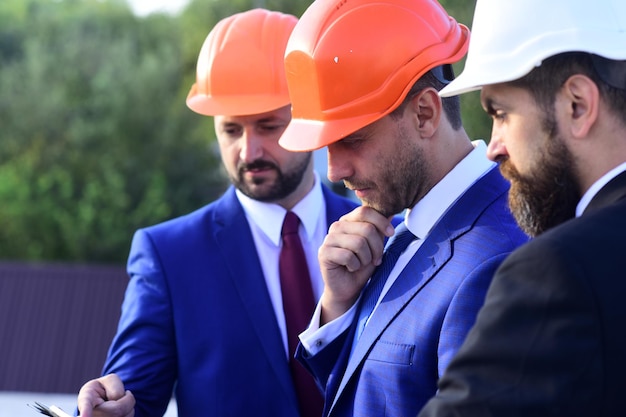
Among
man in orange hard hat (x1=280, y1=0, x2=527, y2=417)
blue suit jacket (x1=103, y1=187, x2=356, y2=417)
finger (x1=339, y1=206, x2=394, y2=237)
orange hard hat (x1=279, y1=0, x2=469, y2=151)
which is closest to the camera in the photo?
man in orange hard hat (x1=280, y1=0, x2=527, y2=417)

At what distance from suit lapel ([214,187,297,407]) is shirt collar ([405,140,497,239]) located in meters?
0.99

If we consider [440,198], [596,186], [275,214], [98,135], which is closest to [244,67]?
[275,214]

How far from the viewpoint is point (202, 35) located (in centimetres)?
3819

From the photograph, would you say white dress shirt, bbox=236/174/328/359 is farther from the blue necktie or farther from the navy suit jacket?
the navy suit jacket

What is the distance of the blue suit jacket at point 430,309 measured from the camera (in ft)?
7.54

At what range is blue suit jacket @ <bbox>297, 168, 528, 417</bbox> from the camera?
2.30 metres

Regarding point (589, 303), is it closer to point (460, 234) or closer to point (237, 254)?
point (460, 234)

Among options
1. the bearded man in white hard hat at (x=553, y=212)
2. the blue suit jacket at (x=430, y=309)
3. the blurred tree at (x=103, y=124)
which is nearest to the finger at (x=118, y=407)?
the blue suit jacket at (x=430, y=309)

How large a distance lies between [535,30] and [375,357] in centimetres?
93

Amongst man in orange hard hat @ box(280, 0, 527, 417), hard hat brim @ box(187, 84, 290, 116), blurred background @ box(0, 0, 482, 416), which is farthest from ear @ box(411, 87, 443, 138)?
blurred background @ box(0, 0, 482, 416)

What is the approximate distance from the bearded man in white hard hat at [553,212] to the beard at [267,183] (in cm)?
159

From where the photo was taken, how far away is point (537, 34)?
1.95 meters

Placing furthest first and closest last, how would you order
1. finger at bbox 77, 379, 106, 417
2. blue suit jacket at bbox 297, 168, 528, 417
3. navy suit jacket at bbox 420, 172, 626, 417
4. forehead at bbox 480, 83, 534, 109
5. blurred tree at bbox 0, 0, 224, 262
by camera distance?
1. blurred tree at bbox 0, 0, 224, 262
2. finger at bbox 77, 379, 106, 417
3. blue suit jacket at bbox 297, 168, 528, 417
4. forehead at bbox 480, 83, 534, 109
5. navy suit jacket at bbox 420, 172, 626, 417

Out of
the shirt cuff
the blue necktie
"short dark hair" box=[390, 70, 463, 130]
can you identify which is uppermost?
"short dark hair" box=[390, 70, 463, 130]
